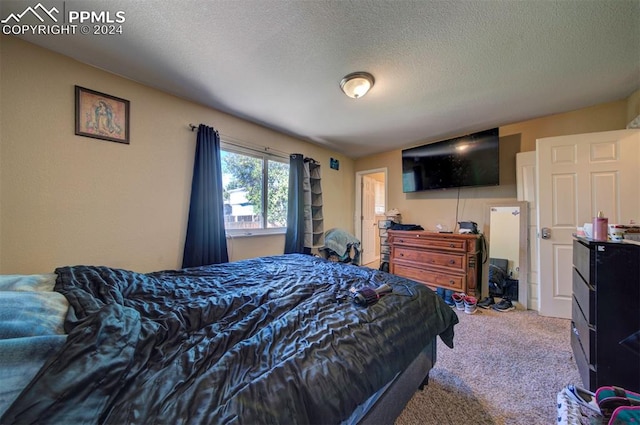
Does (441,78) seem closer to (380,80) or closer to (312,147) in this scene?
(380,80)

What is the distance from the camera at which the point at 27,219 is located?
1.62 meters

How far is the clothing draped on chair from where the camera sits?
337 centimetres

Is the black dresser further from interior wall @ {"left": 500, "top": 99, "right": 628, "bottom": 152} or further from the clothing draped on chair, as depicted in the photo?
the clothing draped on chair

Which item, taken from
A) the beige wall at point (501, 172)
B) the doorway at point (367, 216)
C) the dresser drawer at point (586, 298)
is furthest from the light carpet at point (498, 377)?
the doorway at point (367, 216)

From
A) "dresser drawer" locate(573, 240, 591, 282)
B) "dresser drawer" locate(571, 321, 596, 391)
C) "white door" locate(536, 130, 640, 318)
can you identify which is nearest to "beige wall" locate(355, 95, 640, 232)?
"white door" locate(536, 130, 640, 318)

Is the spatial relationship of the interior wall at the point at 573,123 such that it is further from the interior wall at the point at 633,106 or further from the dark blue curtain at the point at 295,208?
the dark blue curtain at the point at 295,208

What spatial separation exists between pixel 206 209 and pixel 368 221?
137 inches

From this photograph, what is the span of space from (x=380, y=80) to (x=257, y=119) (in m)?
1.60

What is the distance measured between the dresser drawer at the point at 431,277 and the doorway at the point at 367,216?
1272 millimetres

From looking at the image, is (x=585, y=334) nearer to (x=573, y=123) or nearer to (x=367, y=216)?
(x=573, y=123)

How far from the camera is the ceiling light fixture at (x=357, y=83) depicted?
6.35 feet

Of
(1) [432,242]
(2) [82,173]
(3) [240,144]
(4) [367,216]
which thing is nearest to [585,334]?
(1) [432,242]

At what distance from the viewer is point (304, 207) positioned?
3.52 meters

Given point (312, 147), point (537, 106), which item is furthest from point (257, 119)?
point (537, 106)
